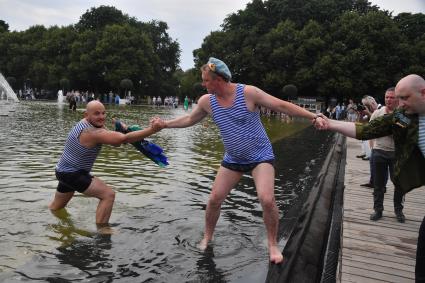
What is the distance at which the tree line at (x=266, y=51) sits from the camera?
5781 cm

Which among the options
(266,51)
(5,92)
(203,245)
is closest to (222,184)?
(203,245)

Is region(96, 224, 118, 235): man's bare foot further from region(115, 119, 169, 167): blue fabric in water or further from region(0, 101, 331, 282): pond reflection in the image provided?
region(115, 119, 169, 167): blue fabric in water

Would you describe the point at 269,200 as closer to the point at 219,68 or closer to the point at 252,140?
the point at 252,140

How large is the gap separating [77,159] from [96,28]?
8579 centimetres

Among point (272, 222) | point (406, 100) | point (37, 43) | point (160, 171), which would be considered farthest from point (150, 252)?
point (37, 43)

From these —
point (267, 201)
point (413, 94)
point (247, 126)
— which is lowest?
point (267, 201)

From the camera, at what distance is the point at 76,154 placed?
639 cm

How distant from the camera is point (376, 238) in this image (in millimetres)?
6059

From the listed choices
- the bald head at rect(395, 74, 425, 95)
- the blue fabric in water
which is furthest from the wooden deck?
the blue fabric in water

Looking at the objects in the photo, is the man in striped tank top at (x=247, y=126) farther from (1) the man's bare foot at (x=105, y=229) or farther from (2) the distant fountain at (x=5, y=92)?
(2) the distant fountain at (x=5, y=92)

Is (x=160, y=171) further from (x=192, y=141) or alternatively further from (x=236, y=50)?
(x=236, y=50)

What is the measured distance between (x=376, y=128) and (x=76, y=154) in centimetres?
400

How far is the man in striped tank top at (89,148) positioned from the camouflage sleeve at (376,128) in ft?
9.30

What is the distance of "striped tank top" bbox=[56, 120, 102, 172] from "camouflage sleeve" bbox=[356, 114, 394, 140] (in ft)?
12.1
